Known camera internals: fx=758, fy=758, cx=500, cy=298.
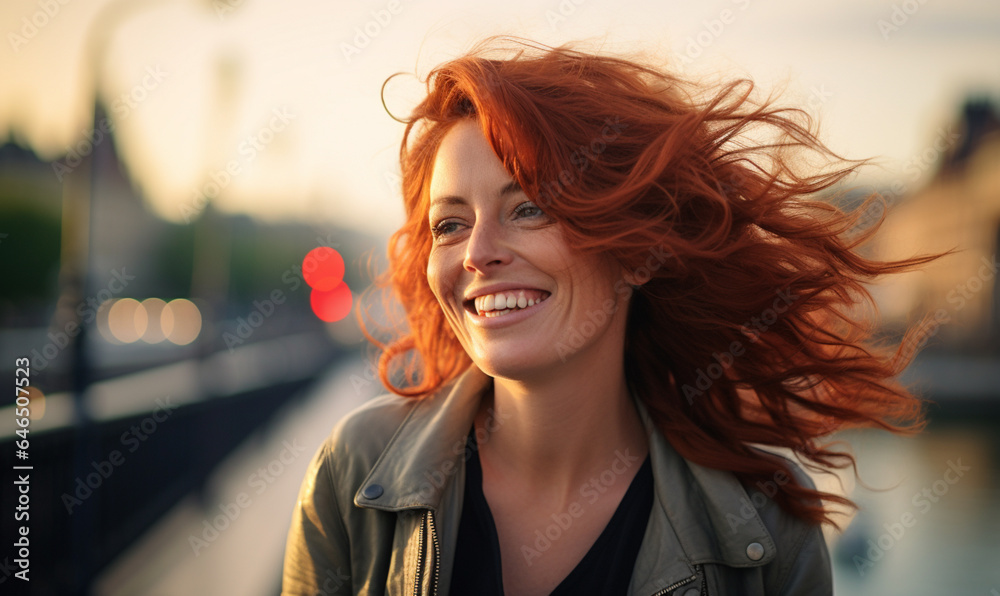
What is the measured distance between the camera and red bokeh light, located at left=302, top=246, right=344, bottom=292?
216 feet

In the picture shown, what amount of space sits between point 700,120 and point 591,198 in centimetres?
45

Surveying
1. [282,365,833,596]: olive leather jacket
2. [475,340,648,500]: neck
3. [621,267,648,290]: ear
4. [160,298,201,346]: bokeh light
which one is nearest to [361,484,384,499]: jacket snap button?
[282,365,833,596]: olive leather jacket

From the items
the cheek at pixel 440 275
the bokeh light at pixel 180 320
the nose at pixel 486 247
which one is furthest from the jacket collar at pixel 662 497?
the bokeh light at pixel 180 320

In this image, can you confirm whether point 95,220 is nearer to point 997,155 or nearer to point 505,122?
point 505,122

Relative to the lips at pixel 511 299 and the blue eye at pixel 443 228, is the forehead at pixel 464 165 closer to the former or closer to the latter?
the blue eye at pixel 443 228

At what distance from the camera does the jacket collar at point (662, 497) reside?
2.39 meters

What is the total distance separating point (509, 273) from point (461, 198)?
30 centimetres

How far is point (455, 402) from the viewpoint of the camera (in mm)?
2805

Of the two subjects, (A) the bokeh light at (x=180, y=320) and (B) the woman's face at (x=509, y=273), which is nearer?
(B) the woman's face at (x=509, y=273)

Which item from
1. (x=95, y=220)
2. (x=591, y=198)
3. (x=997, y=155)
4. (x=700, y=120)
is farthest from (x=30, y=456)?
(x=997, y=155)

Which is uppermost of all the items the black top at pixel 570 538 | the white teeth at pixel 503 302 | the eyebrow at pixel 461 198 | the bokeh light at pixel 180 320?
the bokeh light at pixel 180 320

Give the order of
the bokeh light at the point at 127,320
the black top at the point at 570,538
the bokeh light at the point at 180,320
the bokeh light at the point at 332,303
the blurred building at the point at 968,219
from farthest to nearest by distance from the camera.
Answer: the bokeh light at the point at 332,303
the bokeh light at the point at 127,320
the bokeh light at the point at 180,320
the blurred building at the point at 968,219
the black top at the point at 570,538

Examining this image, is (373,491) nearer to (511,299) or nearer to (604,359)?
(511,299)

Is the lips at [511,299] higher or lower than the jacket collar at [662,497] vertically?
higher
